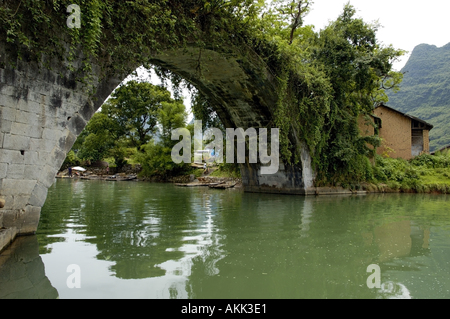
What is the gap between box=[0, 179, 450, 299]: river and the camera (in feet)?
9.62

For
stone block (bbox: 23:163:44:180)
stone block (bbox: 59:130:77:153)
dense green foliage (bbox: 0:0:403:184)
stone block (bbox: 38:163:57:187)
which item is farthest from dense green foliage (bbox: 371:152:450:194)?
stone block (bbox: 23:163:44:180)

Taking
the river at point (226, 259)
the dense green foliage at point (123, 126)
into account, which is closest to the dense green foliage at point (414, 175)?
the river at point (226, 259)

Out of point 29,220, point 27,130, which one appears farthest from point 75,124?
point 29,220

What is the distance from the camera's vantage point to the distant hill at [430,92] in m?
40.8

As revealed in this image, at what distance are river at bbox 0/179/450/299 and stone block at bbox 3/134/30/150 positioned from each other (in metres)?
1.36

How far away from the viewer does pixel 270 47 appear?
1050 cm

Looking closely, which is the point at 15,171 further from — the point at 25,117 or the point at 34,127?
the point at 25,117

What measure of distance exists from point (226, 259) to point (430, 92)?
61.4 m

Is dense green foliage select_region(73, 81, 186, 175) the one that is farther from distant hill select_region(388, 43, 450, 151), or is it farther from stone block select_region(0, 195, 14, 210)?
distant hill select_region(388, 43, 450, 151)

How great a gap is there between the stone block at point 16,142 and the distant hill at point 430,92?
40.5 m

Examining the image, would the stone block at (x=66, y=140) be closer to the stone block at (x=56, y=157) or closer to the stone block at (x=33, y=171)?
the stone block at (x=56, y=157)
